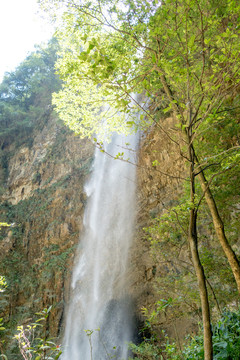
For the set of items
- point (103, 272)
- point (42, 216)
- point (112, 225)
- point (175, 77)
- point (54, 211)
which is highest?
point (54, 211)

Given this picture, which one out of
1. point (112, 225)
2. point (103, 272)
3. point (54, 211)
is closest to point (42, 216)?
point (54, 211)

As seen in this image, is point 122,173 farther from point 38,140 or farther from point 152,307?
point 38,140

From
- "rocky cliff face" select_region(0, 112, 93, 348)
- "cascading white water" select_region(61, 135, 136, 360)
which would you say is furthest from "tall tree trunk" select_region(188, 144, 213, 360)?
"rocky cliff face" select_region(0, 112, 93, 348)

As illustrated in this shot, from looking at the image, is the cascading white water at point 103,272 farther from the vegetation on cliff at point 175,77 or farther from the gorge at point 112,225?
the vegetation on cliff at point 175,77

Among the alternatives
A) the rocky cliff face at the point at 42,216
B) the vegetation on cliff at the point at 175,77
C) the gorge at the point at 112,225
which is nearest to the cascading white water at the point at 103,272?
the gorge at the point at 112,225

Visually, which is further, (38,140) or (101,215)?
(38,140)

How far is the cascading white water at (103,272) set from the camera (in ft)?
30.1

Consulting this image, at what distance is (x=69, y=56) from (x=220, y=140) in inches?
136

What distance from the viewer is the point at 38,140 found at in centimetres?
1969

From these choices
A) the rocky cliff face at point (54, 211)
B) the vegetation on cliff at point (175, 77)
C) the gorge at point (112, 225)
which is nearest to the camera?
the vegetation on cliff at point (175, 77)

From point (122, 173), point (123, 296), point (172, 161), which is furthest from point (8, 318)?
point (172, 161)

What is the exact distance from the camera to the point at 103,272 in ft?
37.3

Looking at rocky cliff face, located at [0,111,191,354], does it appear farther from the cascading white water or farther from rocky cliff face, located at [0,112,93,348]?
the cascading white water

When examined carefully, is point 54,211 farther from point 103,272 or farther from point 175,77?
point 175,77
